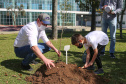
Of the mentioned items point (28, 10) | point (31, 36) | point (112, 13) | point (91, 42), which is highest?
point (28, 10)

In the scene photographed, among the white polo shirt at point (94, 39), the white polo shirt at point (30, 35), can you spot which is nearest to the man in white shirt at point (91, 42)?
the white polo shirt at point (94, 39)

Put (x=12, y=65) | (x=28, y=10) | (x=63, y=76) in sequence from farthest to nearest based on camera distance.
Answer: (x=28, y=10) → (x=12, y=65) → (x=63, y=76)

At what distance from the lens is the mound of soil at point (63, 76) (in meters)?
3.13

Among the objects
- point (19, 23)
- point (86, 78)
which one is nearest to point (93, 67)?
point (86, 78)

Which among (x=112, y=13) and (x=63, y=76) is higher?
(x=112, y=13)

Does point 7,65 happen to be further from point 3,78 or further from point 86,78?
point 86,78

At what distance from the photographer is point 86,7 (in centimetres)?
1712

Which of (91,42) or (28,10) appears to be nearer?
(91,42)

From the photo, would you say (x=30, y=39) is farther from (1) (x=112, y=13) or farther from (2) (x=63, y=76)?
(1) (x=112, y=13)

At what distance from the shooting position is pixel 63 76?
3186 millimetres

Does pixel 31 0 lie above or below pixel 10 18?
above

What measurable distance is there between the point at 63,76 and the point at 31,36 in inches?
42.5

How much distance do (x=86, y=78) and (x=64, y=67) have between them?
51 centimetres

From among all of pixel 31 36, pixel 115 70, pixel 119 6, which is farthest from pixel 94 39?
pixel 119 6
